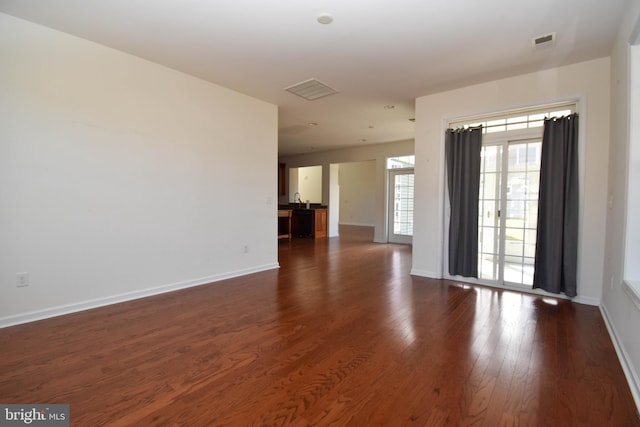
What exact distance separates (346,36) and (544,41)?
6.29ft

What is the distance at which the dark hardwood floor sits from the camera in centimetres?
165

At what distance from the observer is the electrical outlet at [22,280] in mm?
2736

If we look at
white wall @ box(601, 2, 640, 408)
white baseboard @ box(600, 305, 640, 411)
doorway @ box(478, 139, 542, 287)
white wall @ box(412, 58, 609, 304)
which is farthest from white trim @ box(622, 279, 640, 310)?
doorway @ box(478, 139, 542, 287)

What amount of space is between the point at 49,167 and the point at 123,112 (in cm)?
90

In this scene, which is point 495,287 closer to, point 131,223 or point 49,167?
point 131,223

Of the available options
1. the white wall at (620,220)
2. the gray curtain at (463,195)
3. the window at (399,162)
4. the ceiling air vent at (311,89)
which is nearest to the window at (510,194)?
the gray curtain at (463,195)

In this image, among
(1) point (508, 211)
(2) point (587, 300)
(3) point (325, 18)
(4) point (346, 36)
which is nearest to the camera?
(3) point (325, 18)

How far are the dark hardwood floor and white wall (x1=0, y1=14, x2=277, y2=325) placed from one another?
436 mm

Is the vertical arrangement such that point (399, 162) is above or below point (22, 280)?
above

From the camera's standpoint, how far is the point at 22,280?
109 inches

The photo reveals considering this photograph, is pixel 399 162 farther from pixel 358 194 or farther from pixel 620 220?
pixel 620 220

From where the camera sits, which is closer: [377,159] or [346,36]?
[346,36]

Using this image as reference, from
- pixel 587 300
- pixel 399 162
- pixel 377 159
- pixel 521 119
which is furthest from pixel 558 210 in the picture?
pixel 377 159

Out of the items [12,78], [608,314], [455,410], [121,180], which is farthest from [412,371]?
[12,78]
